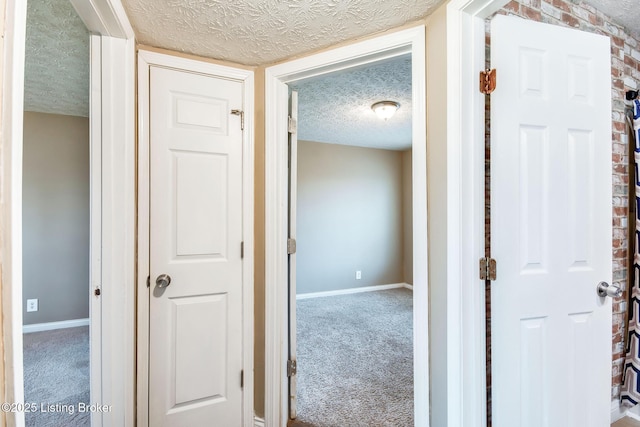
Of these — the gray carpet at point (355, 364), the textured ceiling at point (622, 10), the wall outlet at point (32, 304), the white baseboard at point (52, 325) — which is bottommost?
the gray carpet at point (355, 364)

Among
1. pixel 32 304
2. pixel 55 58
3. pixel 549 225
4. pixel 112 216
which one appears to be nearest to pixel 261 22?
pixel 112 216

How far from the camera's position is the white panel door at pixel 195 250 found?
1444mm

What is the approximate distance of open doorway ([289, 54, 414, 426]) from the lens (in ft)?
6.49

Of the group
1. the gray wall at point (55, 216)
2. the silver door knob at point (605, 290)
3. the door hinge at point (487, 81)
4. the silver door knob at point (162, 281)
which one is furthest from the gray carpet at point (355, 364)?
the gray wall at point (55, 216)

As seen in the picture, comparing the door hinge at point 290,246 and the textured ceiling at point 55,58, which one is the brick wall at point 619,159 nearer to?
the door hinge at point 290,246

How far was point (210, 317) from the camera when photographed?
1.55 meters

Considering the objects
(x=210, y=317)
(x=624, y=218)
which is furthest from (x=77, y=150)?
(x=624, y=218)

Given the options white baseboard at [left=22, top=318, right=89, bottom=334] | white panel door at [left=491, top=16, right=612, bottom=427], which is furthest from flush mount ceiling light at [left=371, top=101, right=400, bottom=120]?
white baseboard at [left=22, top=318, right=89, bottom=334]

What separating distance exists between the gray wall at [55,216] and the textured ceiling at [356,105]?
261 cm

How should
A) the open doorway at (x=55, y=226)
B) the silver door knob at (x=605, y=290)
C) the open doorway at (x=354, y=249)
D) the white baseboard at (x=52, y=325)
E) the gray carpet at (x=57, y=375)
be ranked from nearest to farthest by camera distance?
1. the silver door knob at (x=605, y=290)
2. the gray carpet at (x=57, y=375)
3. the open doorway at (x=354, y=249)
4. the open doorway at (x=55, y=226)
5. the white baseboard at (x=52, y=325)

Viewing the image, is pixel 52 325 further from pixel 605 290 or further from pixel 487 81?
pixel 605 290

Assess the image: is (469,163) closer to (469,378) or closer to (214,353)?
(469,378)

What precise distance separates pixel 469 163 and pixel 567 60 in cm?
64

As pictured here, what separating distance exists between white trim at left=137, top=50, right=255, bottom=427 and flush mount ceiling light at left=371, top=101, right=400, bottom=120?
1545mm
